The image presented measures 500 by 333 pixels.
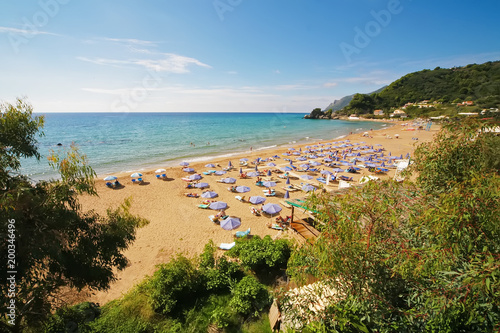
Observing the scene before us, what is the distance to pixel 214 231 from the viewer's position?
13703mm

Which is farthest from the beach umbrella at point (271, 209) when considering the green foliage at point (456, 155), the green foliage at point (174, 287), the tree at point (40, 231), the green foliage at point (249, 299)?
the green foliage at point (456, 155)

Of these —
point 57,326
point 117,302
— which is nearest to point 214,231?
point 117,302

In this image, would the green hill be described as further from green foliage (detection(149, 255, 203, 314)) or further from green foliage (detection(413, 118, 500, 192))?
green foliage (detection(149, 255, 203, 314))

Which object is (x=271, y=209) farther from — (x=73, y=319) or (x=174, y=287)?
(x=73, y=319)

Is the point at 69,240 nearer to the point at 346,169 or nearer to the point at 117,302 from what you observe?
the point at 117,302

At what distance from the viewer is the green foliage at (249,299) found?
6.88m

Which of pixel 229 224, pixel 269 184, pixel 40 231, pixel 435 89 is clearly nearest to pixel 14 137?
pixel 40 231

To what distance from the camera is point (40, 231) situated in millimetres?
4383

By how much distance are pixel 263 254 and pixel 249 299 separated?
1899 millimetres

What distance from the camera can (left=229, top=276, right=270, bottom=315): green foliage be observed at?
6.88 meters

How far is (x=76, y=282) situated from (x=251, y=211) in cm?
1157

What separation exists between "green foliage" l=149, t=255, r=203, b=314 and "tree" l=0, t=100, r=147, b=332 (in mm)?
2047

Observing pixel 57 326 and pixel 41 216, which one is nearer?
pixel 41 216

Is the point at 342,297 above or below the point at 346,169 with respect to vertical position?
above
